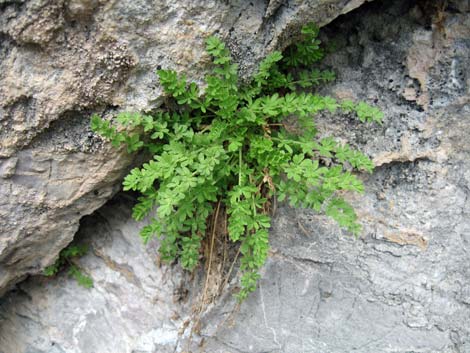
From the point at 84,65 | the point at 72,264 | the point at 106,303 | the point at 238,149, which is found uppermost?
the point at 84,65

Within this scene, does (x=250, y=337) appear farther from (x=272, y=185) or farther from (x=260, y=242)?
(x=272, y=185)

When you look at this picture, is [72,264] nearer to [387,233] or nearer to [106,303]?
[106,303]

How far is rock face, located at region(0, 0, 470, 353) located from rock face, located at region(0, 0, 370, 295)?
0.27m

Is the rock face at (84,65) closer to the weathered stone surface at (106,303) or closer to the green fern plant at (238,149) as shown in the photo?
the green fern plant at (238,149)

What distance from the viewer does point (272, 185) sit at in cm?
287

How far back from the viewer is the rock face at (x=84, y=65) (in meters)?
2.50

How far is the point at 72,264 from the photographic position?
382cm

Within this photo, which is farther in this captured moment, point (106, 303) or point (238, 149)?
point (106, 303)

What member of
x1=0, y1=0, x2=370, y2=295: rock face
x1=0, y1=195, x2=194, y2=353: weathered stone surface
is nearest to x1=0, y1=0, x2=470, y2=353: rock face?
x1=0, y1=195, x2=194, y2=353: weathered stone surface

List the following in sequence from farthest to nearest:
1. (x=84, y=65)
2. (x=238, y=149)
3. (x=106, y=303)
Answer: (x=106, y=303)
(x=238, y=149)
(x=84, y=65)

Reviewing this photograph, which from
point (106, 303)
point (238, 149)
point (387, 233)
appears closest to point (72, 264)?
point (106, 303)

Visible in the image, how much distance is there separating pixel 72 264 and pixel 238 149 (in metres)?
1.88

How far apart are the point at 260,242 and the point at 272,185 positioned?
37cm

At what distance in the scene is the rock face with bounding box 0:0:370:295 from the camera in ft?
8.20
